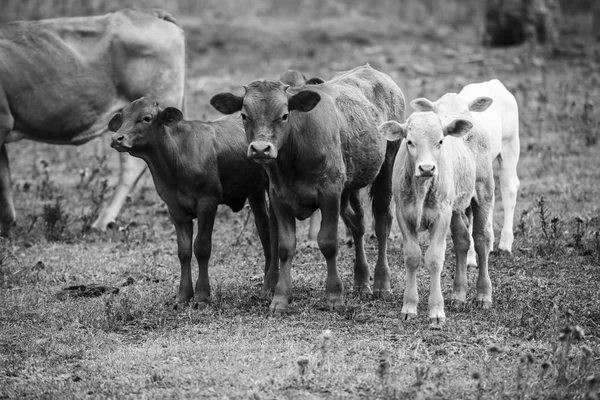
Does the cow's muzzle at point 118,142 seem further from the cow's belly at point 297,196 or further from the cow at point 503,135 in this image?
the cow at point 503,135

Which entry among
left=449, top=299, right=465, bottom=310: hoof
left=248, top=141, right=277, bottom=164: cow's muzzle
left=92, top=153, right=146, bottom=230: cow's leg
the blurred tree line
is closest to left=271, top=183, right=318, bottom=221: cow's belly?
left=248, top=141, right=277, bottom=164: cow's muzzle

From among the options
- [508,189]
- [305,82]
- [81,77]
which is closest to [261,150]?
[305,82]

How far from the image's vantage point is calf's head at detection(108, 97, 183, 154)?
8516 mm

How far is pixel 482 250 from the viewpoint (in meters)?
8.68

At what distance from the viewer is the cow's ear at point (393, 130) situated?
803 cm

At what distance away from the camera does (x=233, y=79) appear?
749 inches

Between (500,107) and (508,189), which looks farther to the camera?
(508,189)

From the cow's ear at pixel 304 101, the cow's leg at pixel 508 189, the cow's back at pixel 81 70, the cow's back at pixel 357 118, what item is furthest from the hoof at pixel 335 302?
the cow's back at pixel 81 70

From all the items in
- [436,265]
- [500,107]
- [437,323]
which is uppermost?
[500,107]

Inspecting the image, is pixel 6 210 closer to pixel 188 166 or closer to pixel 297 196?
pixel 188 166

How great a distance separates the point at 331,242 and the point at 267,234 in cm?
107

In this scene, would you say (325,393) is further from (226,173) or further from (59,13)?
(59,13)

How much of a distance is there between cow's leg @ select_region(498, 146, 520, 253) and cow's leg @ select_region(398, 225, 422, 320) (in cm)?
262

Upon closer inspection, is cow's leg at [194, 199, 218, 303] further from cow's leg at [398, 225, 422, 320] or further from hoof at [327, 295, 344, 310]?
cow's leg at [398, 225, 422, 320]
